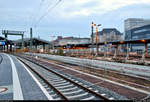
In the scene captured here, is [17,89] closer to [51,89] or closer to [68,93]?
[51,89]

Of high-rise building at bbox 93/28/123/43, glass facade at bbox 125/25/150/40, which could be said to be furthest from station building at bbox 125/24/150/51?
high-rise building at bbox 93/28/123/43

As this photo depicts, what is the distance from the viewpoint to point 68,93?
7277 mm

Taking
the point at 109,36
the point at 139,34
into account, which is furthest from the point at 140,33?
the point at 109,36

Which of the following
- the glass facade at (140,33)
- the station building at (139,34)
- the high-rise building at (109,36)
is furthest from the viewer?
the high-rise building at (109,36)

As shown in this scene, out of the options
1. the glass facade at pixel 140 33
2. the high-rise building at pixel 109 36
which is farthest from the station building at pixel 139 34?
the high-rise building at pixel 109 36

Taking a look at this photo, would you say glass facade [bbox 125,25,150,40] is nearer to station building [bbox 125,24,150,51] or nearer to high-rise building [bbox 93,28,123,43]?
station building [bbox 125,24,150,51]

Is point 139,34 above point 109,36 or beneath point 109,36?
beneath

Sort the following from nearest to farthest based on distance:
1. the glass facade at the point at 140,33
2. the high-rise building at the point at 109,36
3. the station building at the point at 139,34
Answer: the station building at the point at 139,34
the glass facade at the point at 140,33
the high-rise building at the point at 109,36

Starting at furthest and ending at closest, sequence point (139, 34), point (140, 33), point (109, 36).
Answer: point (109, 36), point (139, 34), point (140, 33)

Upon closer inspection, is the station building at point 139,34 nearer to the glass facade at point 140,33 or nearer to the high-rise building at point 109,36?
the glass facade at point 140,33

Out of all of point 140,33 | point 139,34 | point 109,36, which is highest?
point 109,36

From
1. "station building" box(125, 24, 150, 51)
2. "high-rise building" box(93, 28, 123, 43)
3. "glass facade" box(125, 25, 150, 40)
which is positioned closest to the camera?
"station building" box(125, 24, 150, 51)

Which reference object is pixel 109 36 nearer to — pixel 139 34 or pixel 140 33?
pixel 139 34

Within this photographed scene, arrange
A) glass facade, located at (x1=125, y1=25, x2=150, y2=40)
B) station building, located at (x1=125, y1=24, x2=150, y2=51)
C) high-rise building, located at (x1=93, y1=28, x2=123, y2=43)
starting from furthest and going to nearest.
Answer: high-rise building, located at (x1=93, y1=28, x2=123, y2=43) → glass facade, located at (x1=125, y1=25, x2=150, y2=40) → station building, located at (x1=125, y1=24, x2=150, y2=51)
